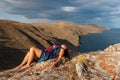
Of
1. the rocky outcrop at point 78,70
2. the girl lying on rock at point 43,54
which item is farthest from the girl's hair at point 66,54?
the rocky outcrop at point 78,70

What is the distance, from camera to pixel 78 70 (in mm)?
11141

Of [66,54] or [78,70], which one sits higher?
[66,54]

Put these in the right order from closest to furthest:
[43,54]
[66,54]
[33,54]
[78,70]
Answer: [78,70] < [66,54] < [33,54] < [43,54]

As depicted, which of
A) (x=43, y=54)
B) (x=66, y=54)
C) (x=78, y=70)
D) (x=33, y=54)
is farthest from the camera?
(x=43, y=54)

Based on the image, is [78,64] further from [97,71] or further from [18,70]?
[18,70]

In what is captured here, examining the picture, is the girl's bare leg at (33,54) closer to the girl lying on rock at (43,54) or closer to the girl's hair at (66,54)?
the girl lying on rock at (43,54)

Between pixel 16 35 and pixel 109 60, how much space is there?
413ft

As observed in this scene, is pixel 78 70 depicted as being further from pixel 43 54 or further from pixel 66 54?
pixel 43 54

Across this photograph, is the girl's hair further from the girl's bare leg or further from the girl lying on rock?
the girl's bare leg

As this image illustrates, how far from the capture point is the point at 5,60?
83125mm

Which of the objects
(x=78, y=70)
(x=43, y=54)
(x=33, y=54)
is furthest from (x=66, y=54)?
(x=78, y=70)

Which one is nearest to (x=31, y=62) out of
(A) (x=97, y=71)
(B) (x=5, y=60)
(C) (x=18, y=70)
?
(C) (x=18, y=70)

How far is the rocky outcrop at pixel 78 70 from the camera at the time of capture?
10.9m

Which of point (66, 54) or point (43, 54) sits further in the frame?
point (43, 54)
